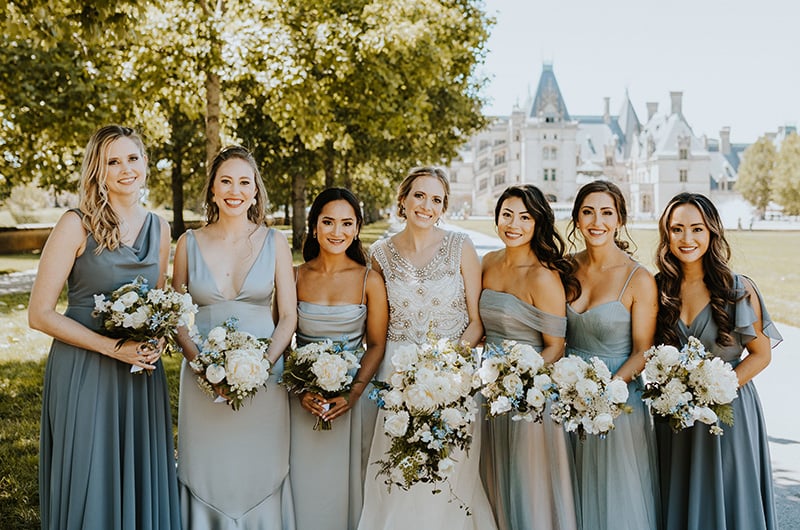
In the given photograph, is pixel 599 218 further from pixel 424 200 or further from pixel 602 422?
pixel 602 422

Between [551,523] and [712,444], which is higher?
[712,444]

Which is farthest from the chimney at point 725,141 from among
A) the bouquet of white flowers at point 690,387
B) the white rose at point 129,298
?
the white rose at point 129,298

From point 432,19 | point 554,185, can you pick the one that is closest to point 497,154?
point 554,185

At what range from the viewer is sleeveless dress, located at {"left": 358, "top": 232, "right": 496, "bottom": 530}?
4645 mm

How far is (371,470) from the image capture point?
484 cm

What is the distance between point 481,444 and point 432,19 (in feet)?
41.8

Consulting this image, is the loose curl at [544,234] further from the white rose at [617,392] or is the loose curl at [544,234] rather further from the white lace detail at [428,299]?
the white rose at [617,392]

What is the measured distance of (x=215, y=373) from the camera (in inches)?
154

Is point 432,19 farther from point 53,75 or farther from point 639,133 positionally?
point 639,133

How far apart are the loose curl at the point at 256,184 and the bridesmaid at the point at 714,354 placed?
8.31 ft

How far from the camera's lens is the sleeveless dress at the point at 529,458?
4.51 meters

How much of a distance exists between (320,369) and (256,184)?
1257 millimetres

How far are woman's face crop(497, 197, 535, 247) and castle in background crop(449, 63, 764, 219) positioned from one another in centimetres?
10938

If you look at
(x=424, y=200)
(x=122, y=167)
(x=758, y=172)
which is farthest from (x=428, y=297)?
(x=758, y=172)
